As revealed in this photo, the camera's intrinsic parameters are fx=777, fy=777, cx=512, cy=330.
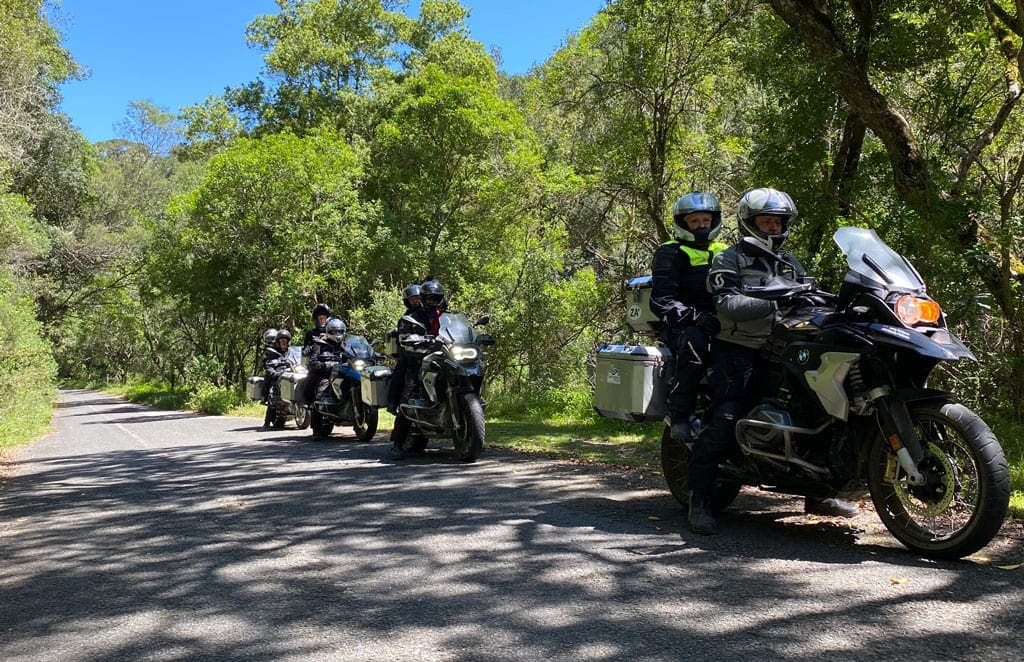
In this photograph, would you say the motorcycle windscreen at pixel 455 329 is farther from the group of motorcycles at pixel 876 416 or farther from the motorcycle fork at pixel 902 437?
the motorcycle fork at pixel 902 437

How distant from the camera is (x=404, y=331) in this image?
30.7ft

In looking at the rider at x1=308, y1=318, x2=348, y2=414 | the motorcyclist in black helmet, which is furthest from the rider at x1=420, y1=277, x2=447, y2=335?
the rider at x1=308, y1=318, x2=348, y2=414

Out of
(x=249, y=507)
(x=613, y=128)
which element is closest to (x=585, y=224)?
(x=613, y=128)

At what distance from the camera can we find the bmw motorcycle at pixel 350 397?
37.8 feet

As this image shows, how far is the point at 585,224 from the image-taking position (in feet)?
51.0

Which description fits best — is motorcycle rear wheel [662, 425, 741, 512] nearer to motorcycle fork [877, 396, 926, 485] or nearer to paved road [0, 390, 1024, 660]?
paved road [0, 390, 1024, 660]

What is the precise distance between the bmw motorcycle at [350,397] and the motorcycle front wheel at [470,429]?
3.02 m

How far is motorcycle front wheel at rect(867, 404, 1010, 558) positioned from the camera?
3.67 meters

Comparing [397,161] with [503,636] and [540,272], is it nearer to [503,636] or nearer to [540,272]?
[540,272]

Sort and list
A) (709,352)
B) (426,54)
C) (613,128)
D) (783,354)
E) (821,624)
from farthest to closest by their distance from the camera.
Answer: (426,54) → (613,128) → (709,352) → (783,354) → (821,624)

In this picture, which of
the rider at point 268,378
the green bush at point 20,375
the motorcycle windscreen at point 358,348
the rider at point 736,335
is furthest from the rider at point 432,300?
the green bush at point 20,375

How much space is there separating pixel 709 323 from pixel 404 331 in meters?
5.13

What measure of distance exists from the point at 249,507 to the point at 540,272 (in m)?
13.3

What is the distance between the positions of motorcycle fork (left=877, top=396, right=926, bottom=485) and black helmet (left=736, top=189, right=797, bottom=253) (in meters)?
1.22
